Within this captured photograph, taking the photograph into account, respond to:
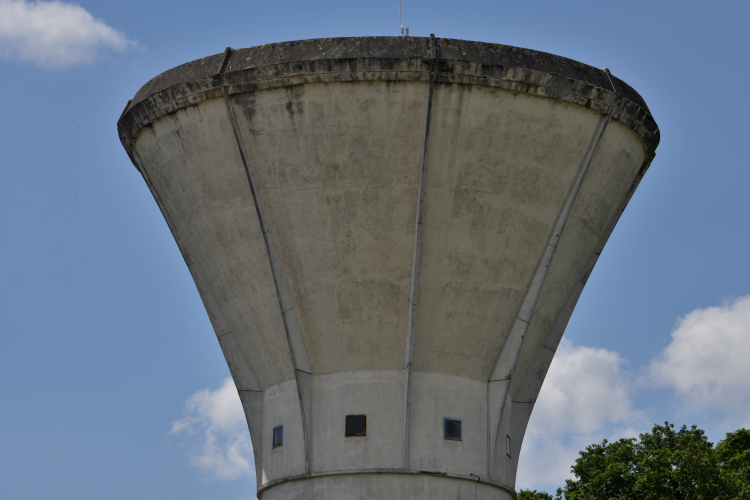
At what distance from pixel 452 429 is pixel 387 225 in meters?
3.75

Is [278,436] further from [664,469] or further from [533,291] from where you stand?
[664,469]

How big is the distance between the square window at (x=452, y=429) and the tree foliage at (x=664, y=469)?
16823 millimetres

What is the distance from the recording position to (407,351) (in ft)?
53.5

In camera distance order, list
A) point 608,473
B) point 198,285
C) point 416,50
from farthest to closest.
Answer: point 608,473
point 198,285
point 416,50

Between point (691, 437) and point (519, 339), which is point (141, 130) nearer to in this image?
point (519, 339)

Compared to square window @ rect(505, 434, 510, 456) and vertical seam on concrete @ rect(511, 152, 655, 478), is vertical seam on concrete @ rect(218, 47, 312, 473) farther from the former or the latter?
vertical seam on concrete @ rect(511, 152, 655, 478)

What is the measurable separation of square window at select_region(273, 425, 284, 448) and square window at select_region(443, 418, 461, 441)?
9.52 feet

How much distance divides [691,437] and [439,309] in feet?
68.1

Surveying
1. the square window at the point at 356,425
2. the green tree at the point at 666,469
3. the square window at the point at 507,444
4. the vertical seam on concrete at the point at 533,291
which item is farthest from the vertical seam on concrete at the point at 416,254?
the green tree at the point at 666,469

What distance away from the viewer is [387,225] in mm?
16125

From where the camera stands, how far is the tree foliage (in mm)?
30953

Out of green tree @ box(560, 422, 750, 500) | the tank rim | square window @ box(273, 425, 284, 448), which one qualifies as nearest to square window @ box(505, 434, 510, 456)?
square window @ box(273, 425, 284, 448)

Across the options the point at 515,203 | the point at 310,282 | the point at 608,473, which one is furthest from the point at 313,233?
the point at 608,473

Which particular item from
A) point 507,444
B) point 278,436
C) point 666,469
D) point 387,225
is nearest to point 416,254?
point 387,225
